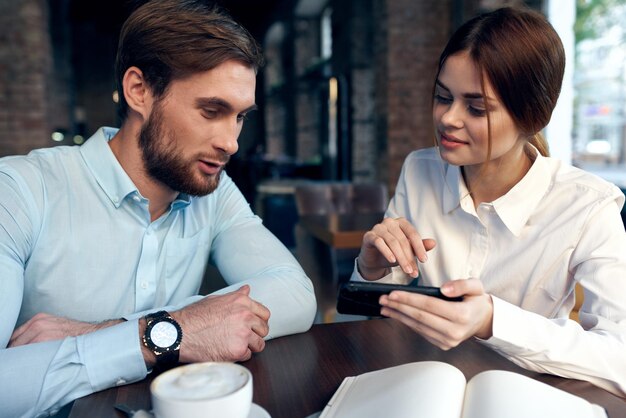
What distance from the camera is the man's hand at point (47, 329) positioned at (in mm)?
1021

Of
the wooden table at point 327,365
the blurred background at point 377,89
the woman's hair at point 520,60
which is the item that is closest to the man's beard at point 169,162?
the blurred background at point 377,89

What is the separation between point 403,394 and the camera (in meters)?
0.75

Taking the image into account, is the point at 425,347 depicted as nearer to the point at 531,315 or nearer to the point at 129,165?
the point at 531,315

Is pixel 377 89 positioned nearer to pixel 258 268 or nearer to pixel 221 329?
pixel 258 268

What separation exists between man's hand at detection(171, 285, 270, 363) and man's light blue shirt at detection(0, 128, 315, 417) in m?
0.08

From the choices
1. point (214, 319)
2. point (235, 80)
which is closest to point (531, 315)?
point (214, 319)

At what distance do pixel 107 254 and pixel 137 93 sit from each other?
1.44 ft

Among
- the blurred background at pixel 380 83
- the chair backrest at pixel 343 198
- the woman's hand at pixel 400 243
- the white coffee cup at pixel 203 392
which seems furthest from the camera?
the blurred background at pixel 380 83

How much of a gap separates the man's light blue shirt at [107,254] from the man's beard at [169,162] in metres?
0.08

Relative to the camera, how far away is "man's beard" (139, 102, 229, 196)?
1.35 metres

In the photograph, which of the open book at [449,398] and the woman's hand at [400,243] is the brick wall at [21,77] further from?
the open book at [449,398]

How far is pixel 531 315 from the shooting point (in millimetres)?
980

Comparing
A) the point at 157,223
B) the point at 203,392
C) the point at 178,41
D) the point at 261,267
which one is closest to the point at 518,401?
the point at 203,392

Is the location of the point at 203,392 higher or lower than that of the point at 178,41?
lower
